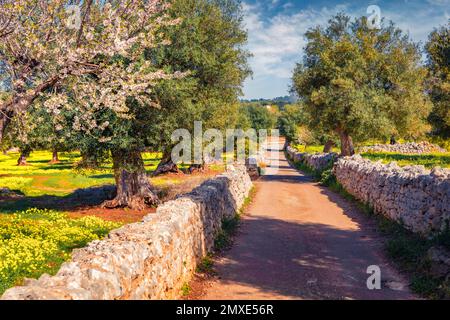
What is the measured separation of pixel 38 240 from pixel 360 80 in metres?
29.0

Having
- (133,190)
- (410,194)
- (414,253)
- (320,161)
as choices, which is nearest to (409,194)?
(410,194)

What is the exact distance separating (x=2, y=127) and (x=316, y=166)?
36.4m

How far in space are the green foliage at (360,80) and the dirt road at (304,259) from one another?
533 inches

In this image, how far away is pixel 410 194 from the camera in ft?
55.9

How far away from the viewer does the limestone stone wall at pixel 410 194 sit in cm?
1427

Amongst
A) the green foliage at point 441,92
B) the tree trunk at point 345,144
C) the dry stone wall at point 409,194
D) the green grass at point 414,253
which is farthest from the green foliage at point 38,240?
the tree trunk at point 345,144

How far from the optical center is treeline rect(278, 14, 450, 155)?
3472cm

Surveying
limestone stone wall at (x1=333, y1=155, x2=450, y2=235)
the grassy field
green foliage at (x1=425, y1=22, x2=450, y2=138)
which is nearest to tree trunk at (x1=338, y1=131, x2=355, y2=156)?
green foliage at (x1=425, y1=22, x2=450, y2=138)

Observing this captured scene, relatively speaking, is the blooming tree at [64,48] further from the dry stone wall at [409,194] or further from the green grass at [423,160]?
the green grass at [423,160]

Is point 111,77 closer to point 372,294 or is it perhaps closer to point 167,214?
point 167,214

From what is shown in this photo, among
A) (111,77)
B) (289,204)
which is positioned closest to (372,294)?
(111,77)

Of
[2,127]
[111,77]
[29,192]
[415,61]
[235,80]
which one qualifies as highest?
[415,61]

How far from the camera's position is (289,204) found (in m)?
24.9

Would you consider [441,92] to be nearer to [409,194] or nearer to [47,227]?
[409,194]
